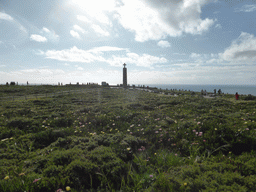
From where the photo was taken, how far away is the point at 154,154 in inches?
187

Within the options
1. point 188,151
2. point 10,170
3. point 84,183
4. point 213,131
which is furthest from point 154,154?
point 10,170

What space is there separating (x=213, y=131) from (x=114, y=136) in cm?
422

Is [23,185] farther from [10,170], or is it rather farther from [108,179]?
[108,179]

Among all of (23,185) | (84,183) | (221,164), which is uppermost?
(221,164)

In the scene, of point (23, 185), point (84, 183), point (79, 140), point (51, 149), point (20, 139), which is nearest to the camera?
point (23, 185)

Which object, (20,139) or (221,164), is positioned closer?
(221,164)

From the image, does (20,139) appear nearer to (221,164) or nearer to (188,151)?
(188,151)

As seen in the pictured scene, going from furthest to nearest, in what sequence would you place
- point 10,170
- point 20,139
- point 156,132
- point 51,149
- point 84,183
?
point 156,132 → point 20,139 → point 51,149 → point 10,170 → point 84,183

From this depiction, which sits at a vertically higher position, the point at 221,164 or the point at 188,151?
the point at 221,164

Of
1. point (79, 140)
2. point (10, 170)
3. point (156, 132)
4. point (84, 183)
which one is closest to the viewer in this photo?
point (84, 183)

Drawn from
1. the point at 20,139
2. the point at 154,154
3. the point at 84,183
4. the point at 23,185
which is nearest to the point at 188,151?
the point at 154,154

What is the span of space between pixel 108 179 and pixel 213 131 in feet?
15.4

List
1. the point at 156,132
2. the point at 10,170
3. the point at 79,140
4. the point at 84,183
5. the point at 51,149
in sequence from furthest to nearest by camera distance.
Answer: the point at 156,132 → the point at 79,140 → the point at 51,149 → the point at 10,170 → the point at 84,183

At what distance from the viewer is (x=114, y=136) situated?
5711 mm
